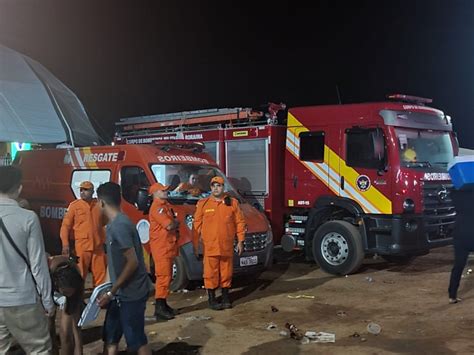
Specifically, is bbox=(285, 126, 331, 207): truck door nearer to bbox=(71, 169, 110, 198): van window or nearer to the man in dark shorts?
bbox=(71, 169, 110, 198): van window

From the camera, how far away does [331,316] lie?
24.0ft

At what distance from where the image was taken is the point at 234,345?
6.08 meters

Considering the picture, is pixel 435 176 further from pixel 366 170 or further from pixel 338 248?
pixel 338 248

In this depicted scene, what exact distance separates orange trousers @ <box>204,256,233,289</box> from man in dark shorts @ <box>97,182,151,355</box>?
3045 millimetres

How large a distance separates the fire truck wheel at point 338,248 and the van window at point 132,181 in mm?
3296

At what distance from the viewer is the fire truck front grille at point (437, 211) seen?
31.3 feet

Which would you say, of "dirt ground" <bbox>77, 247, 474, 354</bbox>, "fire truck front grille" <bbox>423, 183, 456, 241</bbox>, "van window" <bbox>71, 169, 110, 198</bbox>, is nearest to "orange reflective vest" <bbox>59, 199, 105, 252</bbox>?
"dirt ground" <bbox>77, 247, 474, 354</bbox>

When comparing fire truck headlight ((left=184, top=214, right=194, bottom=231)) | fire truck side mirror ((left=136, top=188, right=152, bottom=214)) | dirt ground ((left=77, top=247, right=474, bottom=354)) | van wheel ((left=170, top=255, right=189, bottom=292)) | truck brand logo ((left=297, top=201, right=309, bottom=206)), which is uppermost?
fire truck side mirror ((left=136, top=188, right=152, bottom=214))

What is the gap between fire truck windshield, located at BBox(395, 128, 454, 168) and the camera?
31.4 feet

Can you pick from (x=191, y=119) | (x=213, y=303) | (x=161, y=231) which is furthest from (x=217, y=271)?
(x=191, y=119)

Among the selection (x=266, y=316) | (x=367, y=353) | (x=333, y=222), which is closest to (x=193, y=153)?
(x=333, y=222)

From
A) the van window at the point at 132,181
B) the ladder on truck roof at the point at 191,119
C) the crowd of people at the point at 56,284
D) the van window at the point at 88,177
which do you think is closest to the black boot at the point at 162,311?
the crowd of people at the point at 56,284

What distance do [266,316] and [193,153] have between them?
352 centimetres

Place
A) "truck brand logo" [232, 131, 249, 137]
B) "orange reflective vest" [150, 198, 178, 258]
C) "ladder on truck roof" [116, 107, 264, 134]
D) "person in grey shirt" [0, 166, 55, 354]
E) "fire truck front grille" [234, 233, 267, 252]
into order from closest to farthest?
1. "person in grey shirt" [0, 166, 55, 354]
2. "orange reflective vest" [150, 198, 178, 258]
3. "fire truck front grille" [234, 233, 267, 252]
4. "truck brand logo" [232, 131, 249, 137]
5. "ladder on truck roof" [116, 107, 264, 134]
